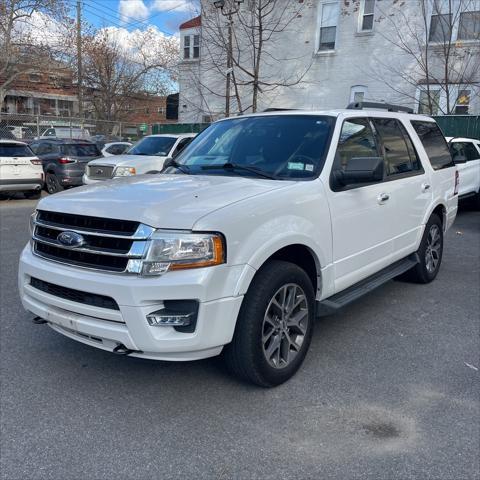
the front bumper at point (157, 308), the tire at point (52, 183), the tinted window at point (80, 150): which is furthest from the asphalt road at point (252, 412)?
the tinted window at point (80, 150)

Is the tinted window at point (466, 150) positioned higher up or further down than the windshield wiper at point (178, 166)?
higher up

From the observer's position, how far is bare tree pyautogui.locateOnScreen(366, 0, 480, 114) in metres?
16.3

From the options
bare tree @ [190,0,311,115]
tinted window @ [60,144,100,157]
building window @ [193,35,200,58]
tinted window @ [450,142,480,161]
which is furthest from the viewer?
building window @ [193,35,200,58]

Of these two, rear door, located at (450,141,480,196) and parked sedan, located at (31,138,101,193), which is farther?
parked sedan, located at (31,138,101,193)

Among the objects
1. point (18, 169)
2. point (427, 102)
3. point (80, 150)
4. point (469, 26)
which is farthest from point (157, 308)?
point (469, 26)

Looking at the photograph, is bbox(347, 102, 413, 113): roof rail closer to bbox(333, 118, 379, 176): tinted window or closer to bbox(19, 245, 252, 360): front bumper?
bbox(333, 118, 379, 176): tinted window

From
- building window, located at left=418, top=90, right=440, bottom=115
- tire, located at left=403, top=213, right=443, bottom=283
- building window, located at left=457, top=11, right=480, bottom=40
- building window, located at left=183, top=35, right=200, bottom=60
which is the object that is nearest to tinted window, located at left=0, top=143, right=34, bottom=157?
tire, located at left=403, top=213, right=443, bottom=283

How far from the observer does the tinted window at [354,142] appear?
3846 millimetres

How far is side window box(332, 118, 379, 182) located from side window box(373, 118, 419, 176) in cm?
22

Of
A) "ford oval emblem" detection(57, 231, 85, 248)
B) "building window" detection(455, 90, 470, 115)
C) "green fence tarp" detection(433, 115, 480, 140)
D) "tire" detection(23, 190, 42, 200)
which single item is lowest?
"tire" detection(23, 190, 42, 200)

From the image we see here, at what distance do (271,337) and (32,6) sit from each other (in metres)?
26.0

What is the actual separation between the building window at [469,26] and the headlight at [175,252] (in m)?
17.4

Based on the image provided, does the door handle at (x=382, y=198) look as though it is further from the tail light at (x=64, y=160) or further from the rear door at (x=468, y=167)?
the tail light at (x=64, y=160)

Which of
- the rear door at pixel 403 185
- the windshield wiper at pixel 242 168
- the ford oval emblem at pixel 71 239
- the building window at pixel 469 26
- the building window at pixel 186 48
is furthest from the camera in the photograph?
the building window at pixel 186 48
